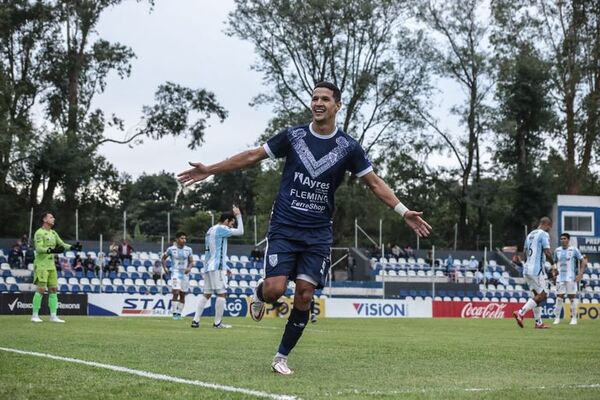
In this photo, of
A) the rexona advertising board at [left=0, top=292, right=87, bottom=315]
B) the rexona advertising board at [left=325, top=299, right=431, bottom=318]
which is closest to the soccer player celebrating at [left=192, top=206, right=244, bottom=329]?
the rexona advertising board at [left=0, top=292, right=87, bottom=315]

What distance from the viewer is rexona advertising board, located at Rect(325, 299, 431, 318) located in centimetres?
3441

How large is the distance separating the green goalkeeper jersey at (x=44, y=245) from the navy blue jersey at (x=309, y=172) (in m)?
11.5

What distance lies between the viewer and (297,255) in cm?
848

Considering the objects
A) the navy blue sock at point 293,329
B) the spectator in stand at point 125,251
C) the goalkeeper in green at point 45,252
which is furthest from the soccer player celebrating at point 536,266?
the spectator in stand at point 125,251

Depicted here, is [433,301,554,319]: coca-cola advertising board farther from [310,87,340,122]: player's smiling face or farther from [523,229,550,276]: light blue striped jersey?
[310,87,340,122]: player's smiling face

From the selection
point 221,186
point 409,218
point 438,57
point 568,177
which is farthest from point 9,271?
point 221,186

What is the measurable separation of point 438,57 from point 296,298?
51.0m

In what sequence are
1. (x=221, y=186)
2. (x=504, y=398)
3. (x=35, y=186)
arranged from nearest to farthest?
(x=504, y=398), (x=35, y=186), (x=221, y=186)

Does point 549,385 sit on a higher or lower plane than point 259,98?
lower

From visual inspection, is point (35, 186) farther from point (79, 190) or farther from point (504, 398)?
point (504, 398)

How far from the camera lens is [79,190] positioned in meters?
48.2

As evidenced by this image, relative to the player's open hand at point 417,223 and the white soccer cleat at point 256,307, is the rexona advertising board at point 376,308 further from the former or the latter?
the player's open hand at point 417,223

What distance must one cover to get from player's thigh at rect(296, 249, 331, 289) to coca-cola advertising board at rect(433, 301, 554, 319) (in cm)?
2934

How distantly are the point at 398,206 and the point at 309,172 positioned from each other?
0.90m
